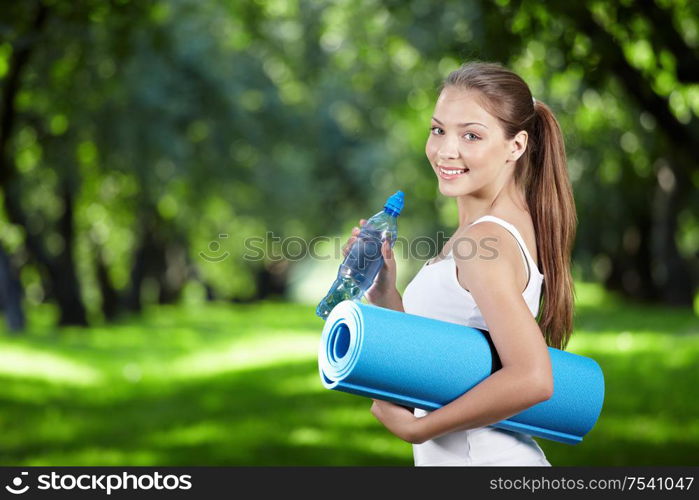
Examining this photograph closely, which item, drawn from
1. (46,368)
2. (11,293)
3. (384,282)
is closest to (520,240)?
(384,282)

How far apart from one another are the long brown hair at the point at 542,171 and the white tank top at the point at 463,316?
10 cm

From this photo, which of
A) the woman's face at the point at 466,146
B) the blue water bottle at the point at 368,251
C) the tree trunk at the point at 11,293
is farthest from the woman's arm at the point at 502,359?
the tree trunk at the point at 11,293

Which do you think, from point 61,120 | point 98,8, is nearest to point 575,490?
point 98,8

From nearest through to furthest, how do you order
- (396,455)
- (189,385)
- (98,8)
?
(98,8) < (396,455) < (189,385)

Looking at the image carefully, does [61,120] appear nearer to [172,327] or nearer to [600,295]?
[172,327]

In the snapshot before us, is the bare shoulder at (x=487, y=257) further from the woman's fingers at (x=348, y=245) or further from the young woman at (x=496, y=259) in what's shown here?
the woman's fingers at (x=348, y=245)

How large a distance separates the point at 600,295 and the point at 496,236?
35.7m

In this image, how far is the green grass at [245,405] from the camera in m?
8.77

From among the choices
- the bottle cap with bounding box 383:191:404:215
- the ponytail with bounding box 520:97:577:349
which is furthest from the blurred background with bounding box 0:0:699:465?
the bottle cap with bounding box 383:191:404:215

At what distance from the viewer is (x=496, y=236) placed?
2242 millimetres

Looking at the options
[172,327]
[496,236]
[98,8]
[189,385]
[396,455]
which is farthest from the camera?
[172,327]

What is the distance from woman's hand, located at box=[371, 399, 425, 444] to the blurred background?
1.29 m

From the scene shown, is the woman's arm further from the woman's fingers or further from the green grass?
the green grass

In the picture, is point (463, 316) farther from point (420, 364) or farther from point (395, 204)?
point (395, 204)
